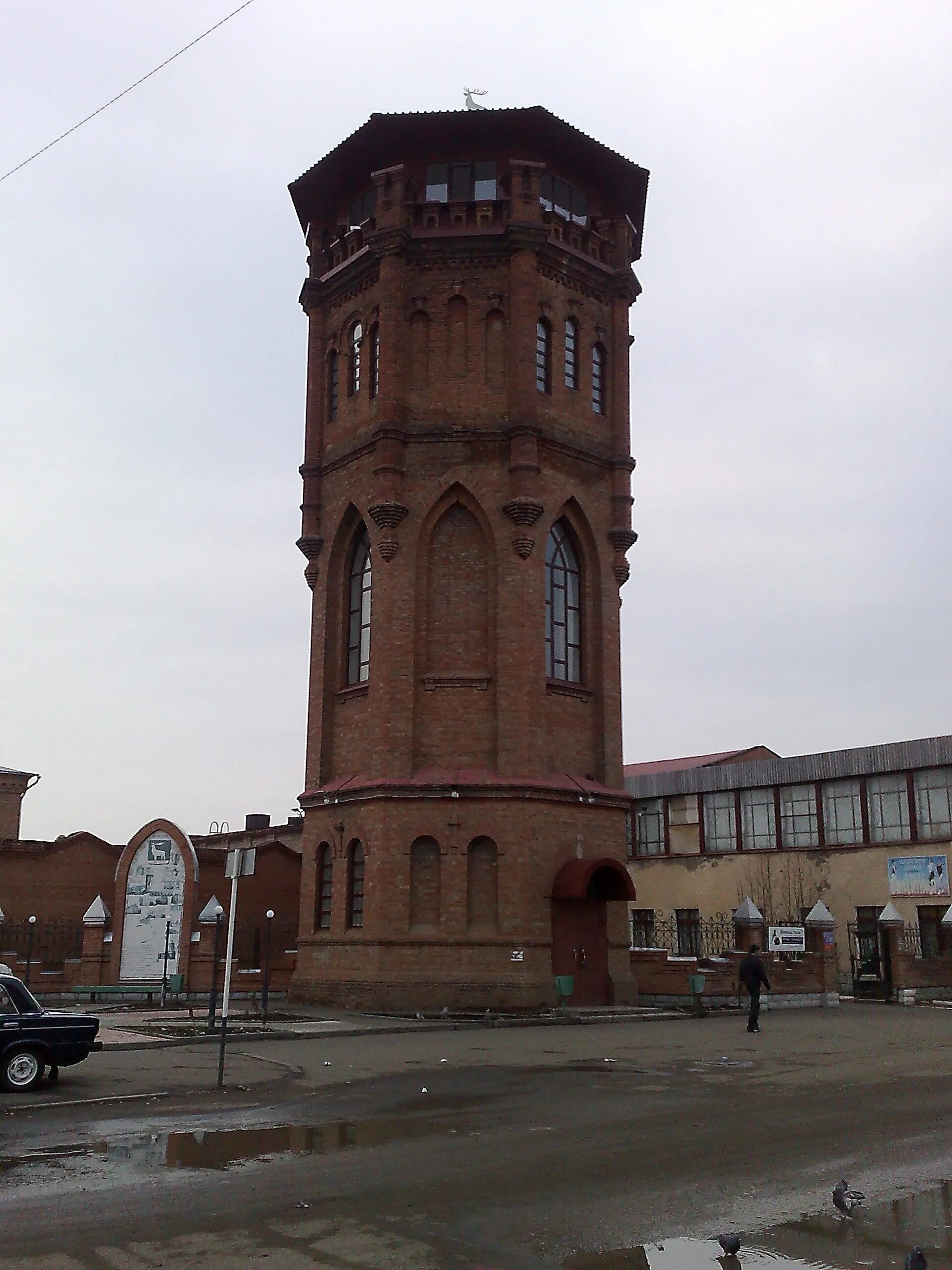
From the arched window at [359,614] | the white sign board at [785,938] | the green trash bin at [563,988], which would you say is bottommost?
the green trash bin at [563,988]

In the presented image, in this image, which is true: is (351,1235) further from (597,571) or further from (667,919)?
(667,919)

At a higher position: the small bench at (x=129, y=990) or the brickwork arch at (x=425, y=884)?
the brickwork arch at (x=425, y=884)

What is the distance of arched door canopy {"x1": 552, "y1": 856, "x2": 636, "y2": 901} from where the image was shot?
2616 cm

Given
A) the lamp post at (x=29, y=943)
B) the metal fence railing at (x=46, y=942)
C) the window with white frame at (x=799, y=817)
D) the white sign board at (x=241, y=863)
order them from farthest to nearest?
the window with white frame at (x=799, y=817) → the metal fence railing at (x=46, y=942) → the lamp post at (x=29, y=943) → the white sign board at (x=241, y=863)

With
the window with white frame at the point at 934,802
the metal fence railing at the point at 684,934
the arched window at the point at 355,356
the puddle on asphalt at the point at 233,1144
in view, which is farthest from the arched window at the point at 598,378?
the puddle on asphalt at the point at 233,1144

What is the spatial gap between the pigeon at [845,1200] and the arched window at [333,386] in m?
26.0

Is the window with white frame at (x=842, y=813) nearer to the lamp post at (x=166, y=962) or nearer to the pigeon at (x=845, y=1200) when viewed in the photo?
the lamp post at (x=166, y=962)

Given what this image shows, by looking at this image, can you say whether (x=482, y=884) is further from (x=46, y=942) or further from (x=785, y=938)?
(x=46, y=942)

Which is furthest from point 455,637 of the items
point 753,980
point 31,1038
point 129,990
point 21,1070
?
point 21,1070

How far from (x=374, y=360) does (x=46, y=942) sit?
1775 centimetres

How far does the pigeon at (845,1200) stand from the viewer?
766 cm

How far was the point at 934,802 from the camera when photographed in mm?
40875

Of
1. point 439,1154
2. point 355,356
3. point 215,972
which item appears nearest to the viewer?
point 439,1154

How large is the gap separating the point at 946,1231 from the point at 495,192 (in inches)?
1083
